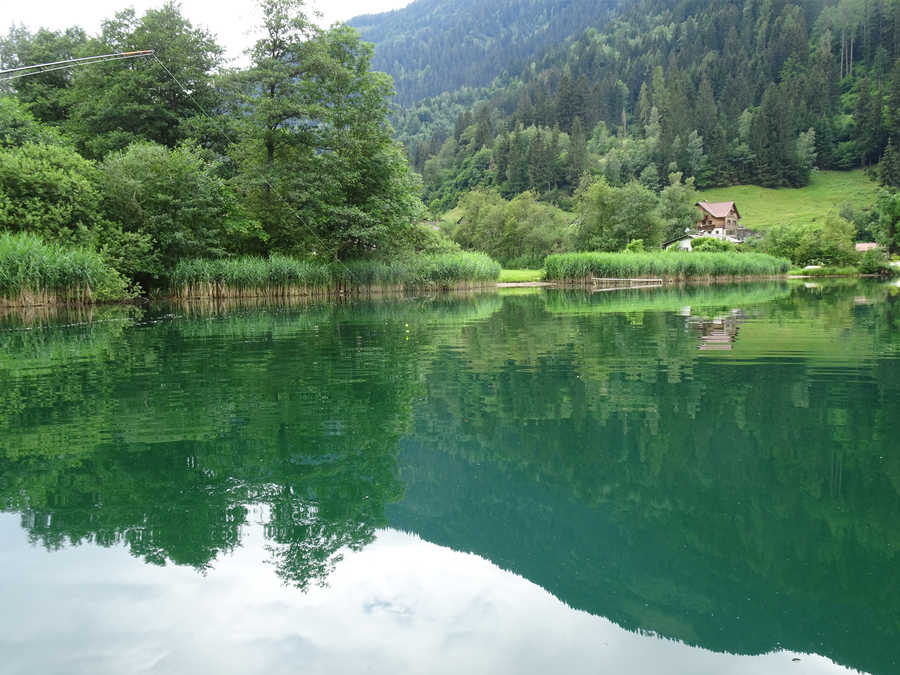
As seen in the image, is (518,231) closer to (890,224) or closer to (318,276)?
(890,224)

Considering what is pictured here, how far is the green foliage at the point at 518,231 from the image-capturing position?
84.3 m

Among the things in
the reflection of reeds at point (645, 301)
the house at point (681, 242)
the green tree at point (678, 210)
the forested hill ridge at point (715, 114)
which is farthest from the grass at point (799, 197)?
the reflection of reeds at point (645, 301)

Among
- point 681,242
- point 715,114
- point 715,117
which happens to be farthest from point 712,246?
point 715,114

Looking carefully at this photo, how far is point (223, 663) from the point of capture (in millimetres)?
2863

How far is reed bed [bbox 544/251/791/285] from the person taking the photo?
1946 inches

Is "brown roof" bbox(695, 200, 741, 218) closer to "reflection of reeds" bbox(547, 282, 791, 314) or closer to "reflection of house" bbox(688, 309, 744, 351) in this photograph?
"reflection of reeds" bbox(547, 282, 791, 314)

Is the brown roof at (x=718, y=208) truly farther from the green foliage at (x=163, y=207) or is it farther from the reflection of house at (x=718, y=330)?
the reflection of house at (x=718, y=330)

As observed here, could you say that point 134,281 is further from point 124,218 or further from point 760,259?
point 760,259

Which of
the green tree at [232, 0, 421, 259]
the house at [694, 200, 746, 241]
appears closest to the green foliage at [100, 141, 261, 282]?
the green tree at [232, 0, 421, 259]

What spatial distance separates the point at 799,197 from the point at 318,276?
11186 centimetres

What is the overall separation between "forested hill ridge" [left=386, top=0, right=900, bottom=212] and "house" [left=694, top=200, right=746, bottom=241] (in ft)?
47.6

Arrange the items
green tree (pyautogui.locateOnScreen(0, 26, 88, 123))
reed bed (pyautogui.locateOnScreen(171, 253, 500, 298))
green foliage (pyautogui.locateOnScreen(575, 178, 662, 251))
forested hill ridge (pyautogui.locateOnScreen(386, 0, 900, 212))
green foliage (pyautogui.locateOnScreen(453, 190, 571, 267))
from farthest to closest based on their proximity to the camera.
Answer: forested hill ridge (pyautogui.locateOnScreen(386, 0, 900, 212)) < green foliage (pyautogui.locateOnScreen(453, 190, 571, 267)) < green foliage (pyautogui.locateOnScreen(575, 178, 662, 251)) < green tree (pyautogui.locateOnScreen(0, 26, 88, 123)) < reed bed (pyautogui.locateOnScreen(171, 253, 500, 298))

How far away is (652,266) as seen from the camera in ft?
172

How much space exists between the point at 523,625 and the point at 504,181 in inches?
5656
